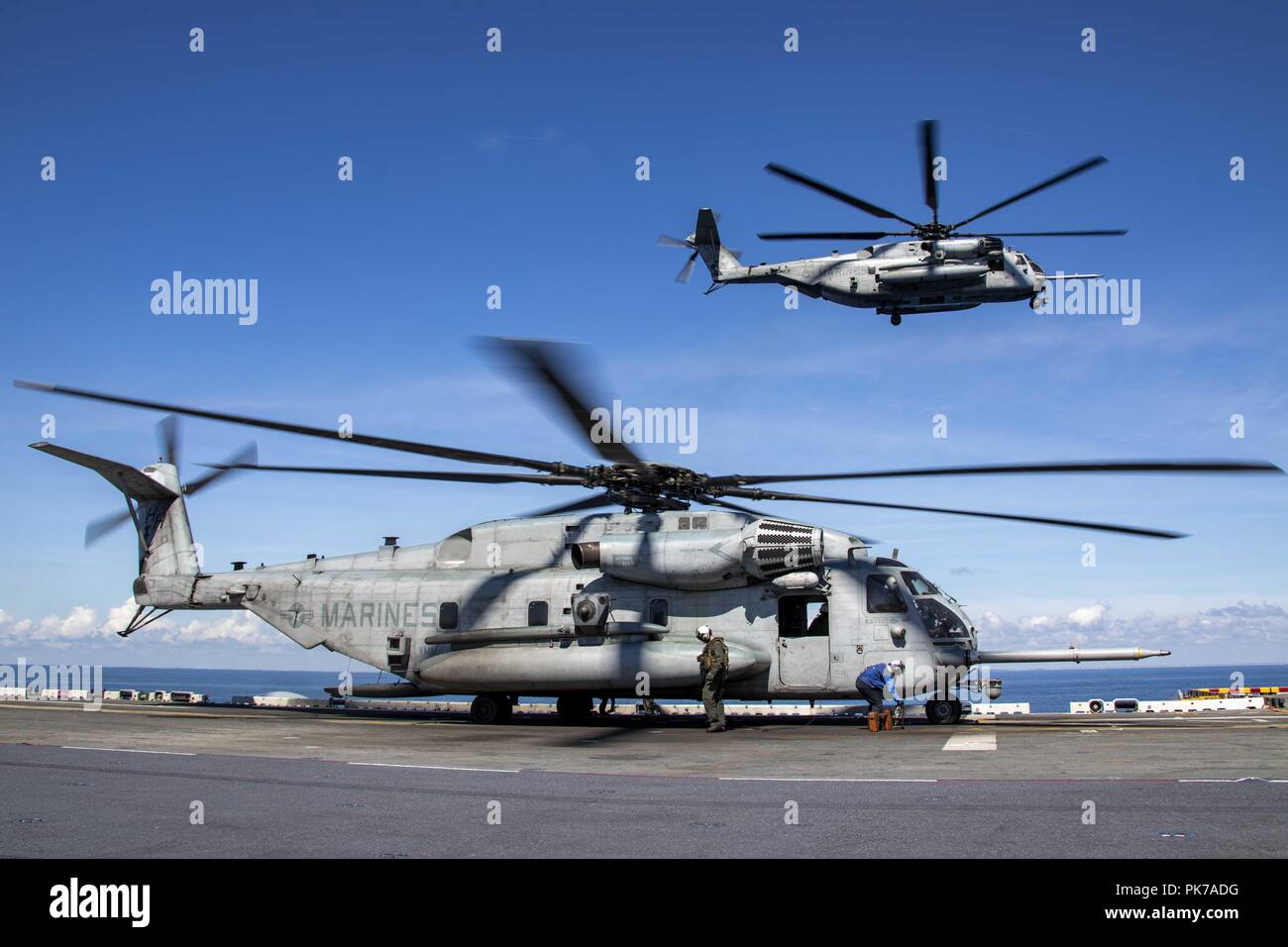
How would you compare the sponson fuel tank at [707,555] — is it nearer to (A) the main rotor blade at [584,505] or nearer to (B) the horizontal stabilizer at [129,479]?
(A) the main rotor blade at [584,505]

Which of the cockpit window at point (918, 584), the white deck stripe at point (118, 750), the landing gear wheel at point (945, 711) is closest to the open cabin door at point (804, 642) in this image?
the cockpit window at point (918, 584)

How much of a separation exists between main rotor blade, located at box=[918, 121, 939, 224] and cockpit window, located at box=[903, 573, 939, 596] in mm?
9769

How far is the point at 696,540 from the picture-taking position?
2108cm

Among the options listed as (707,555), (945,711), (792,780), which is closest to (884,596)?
(945,711)

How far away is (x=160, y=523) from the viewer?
84.9 ft

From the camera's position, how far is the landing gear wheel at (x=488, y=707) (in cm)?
2300

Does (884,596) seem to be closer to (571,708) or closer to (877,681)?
(877,681)

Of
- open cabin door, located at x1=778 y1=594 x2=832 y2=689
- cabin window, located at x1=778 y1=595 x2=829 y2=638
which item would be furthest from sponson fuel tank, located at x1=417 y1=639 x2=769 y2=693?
cabin window, located at x1=778 y1=595 x2=829 y2=638

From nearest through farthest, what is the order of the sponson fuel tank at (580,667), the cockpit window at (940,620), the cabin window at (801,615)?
1. the cockpit window at (940,620)
2. the sponson fuel tank at (580,667)
3. the cabin window at (801,615)

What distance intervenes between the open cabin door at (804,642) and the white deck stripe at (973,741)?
402 centimetres

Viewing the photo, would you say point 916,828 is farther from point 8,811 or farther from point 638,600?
point 638,600

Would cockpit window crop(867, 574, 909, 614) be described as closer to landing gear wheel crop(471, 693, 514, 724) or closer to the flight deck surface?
the flight deck surface

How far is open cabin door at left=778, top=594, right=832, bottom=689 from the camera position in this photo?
20.7 metres
